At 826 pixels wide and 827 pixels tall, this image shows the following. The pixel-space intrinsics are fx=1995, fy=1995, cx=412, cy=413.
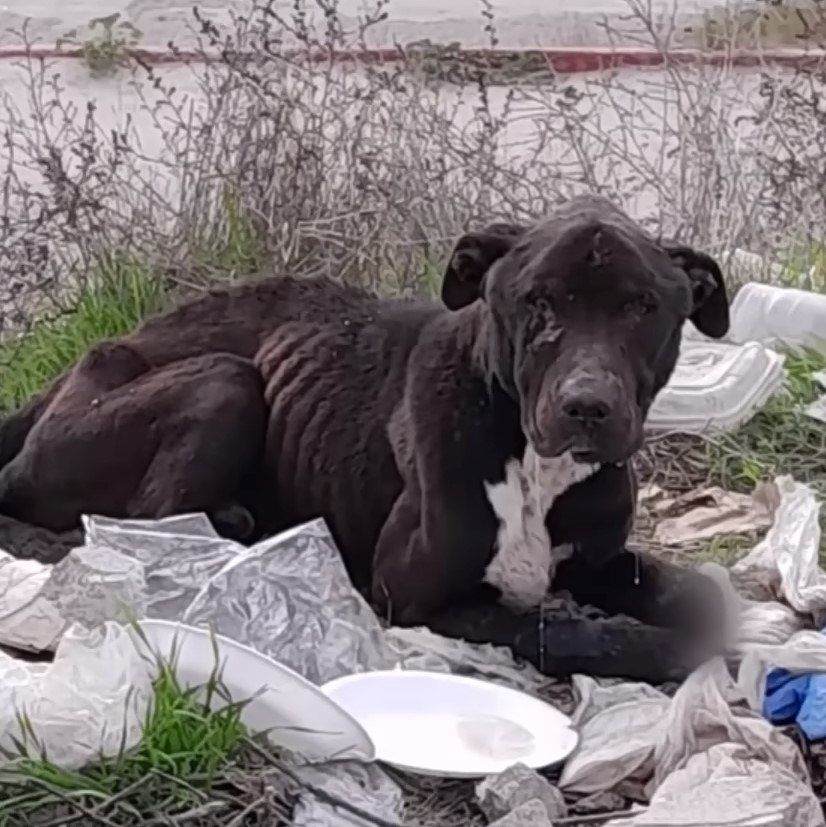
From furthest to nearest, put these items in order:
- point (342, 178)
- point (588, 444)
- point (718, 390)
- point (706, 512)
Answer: point (342, 178) < point (718, 390) < point (706, 512) < point (588, 444)

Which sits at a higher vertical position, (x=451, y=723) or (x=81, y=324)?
(x=81, y=324)

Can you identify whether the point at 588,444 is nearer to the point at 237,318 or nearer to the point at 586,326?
the point at 586,326

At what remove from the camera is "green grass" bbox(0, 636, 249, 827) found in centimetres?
332

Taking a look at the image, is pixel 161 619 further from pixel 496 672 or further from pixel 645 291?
pixel 645 291

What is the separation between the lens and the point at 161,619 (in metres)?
3.95

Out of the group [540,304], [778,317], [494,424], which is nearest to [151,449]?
[494,424]

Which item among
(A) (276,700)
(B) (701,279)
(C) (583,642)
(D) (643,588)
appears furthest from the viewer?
(D) (643,588)

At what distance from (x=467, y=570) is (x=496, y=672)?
0.25 m

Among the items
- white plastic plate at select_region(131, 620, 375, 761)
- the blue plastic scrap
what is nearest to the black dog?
the blue plastic scrap

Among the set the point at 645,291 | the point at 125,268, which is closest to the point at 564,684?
the point at 645,291

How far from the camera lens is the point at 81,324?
5957 millimetres

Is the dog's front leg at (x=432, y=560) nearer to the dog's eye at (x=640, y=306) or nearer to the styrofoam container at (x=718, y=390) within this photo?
the dog's eye at (x=640, y=306)

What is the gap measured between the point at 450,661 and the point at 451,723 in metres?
0.32

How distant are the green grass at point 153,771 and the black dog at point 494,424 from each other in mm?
921
